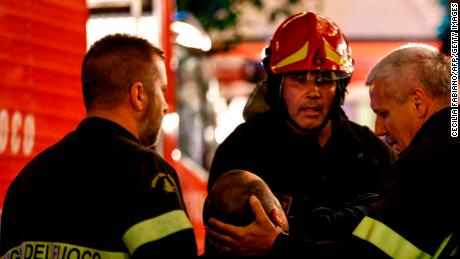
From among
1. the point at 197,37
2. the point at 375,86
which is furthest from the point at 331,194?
the point at 197,37

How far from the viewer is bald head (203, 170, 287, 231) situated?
3.91 meters

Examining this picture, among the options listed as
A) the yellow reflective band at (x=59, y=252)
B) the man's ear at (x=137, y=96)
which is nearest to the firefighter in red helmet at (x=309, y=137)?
the man's ear at (x=137, y=96)

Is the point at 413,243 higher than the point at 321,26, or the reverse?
the point at 321,26

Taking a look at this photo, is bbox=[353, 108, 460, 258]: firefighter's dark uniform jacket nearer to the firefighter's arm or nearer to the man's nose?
the man's nose

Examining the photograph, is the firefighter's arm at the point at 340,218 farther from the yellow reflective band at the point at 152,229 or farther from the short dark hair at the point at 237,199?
the yellow reflective band at the point at 152,229

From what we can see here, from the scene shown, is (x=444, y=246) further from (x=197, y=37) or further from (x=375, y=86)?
(x=197, y=37)

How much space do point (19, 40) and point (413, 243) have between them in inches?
107

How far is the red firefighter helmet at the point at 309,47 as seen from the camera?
17.4 feet

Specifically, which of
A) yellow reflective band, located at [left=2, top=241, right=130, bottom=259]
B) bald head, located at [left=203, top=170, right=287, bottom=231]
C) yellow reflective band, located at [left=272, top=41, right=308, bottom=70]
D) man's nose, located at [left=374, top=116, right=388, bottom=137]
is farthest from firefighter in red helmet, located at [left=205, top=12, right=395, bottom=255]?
yellow reflective band, located at [left=2, top=241, right=130, bottom=259]

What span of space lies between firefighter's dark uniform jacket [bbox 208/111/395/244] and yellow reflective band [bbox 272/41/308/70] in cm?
26

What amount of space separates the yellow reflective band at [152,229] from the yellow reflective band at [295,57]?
1796 millimetres

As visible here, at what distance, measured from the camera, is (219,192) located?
395cm

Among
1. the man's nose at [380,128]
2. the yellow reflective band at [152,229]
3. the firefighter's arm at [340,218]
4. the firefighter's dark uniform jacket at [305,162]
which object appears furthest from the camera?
the firefighter's dark uniform jacket at [305,162]

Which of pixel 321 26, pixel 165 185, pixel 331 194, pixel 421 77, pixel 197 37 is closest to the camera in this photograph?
pixel 165 185
